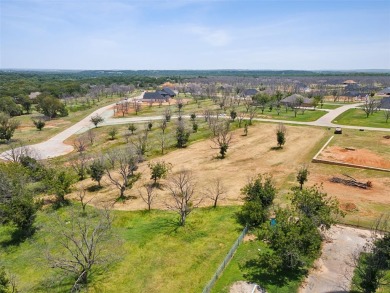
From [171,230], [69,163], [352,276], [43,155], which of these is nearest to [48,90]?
[43,155]

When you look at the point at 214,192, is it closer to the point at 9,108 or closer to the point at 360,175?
the point at 360,175

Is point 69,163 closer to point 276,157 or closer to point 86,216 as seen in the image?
point 86,216

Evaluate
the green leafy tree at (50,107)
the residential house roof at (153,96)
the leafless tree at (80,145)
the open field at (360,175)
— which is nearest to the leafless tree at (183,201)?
the open field at (360,175)

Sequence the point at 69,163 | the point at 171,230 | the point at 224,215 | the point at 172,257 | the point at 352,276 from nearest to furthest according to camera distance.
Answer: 1. the point at 352,276
2. the point at 172,257
3. the point at 171,230
4. the point at 224,215
5. the point at 69,163

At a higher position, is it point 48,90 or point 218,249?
point 48,90

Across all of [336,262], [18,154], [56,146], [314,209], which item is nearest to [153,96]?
[56,146]

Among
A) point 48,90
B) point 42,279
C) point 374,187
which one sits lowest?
point 42,279

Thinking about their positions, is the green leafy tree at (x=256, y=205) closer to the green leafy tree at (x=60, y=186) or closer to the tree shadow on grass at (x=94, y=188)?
the tree shadow on grass at (x=94, y=188)
